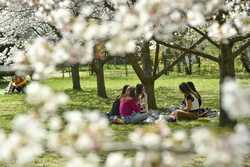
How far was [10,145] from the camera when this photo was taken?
274 cm

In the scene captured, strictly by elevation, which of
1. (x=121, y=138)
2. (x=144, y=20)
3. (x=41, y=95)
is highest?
(x=144, y=20)

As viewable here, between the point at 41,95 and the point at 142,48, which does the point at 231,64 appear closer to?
the point at 142,48

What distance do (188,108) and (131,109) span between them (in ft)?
4.31

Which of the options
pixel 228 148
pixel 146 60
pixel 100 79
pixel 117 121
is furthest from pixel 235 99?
pixel 100 79

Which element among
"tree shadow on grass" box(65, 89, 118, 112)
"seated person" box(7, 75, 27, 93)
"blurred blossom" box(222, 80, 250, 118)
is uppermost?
"blurred blossom" box(222, 80, 250, 118)

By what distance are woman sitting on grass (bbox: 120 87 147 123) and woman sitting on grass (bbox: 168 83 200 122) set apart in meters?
0.69

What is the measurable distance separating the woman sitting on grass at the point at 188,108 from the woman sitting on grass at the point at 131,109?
690 mm

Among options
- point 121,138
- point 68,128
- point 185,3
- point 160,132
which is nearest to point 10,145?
point 68,128

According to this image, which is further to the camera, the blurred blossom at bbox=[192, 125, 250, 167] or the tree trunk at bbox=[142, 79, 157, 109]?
the tree trunk at bbox=[142, 79, 157, 109]

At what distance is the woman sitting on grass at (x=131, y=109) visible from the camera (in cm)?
1202

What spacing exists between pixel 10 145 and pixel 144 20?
1.09 m

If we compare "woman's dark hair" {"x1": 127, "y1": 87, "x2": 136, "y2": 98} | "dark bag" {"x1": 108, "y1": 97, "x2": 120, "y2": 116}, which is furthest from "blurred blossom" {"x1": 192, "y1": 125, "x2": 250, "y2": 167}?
"dark bag" {"x1": 108, "y1": 97, "x2": 120, "y2": 116}

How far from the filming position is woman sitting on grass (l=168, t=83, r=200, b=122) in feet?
40.1

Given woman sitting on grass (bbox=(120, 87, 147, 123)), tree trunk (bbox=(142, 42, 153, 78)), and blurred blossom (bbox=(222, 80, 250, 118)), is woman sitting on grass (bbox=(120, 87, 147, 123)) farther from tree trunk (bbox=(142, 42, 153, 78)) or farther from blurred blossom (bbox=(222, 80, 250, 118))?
blurred blossom (bbox=(222, 80, 250, 118))
